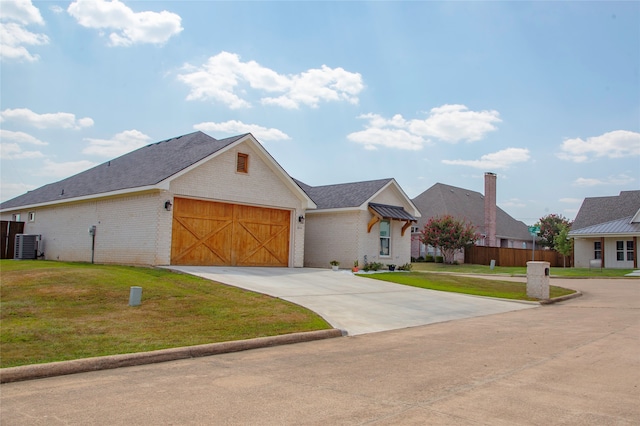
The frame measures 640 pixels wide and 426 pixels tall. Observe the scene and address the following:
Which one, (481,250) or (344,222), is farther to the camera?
(481,250)

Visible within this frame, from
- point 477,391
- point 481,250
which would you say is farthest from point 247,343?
point 481,250

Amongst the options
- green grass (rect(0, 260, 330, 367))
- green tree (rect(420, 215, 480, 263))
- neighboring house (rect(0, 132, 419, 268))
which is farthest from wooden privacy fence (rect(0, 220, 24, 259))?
green tree (rect(420, 215, 480, 263))

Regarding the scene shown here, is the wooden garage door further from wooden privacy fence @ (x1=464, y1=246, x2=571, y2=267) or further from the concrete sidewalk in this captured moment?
wooden privacy fence @ (x1=464, y1=246, x2=571, y2=267)

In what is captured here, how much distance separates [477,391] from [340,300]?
8446mm

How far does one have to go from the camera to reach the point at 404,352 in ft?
28.9

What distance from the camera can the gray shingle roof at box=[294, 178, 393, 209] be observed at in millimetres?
25016

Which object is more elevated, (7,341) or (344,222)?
(344,222)

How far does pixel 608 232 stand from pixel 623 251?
1.80 meters

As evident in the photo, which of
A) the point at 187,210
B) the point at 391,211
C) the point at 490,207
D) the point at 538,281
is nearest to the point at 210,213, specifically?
the point at 187,210

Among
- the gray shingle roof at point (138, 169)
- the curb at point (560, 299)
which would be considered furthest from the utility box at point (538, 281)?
the gray shingle roof at point (138, 169)

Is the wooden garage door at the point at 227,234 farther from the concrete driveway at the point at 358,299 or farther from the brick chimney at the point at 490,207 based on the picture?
the brick chimney at the point at 490,207

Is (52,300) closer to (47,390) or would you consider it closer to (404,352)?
(47,390)

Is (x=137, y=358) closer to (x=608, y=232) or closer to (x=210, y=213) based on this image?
(x=210, y=213)

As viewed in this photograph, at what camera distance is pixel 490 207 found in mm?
48531
